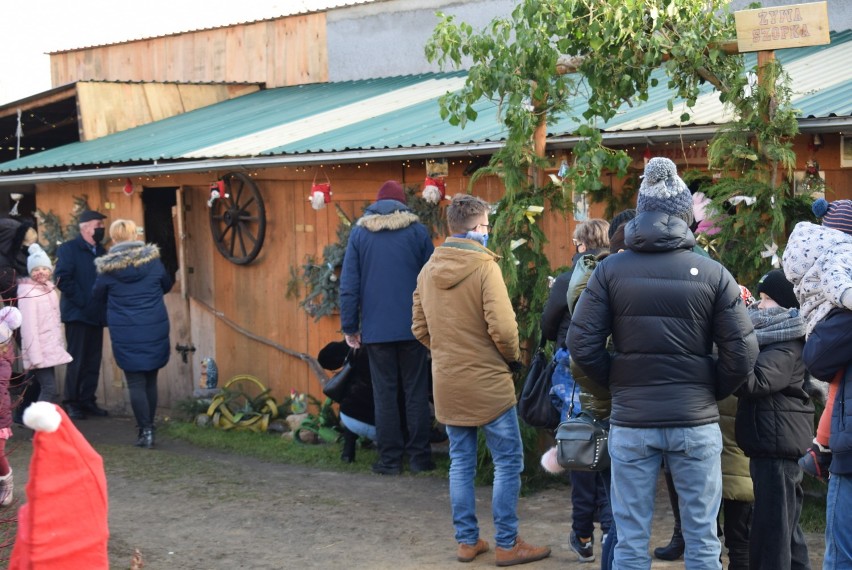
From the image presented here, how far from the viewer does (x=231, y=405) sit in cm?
1046

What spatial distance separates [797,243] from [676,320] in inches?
22.6

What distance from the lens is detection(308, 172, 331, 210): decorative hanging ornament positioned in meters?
9.09

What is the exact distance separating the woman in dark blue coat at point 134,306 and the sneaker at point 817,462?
19.6 ft

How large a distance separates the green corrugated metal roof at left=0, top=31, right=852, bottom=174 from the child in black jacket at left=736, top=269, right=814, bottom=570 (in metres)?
1.97

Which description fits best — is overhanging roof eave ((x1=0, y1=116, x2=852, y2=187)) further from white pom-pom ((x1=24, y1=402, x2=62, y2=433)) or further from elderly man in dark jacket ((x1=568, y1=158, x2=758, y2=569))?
white pom-pom ((x1=24, y1=402, x2=62, y2=433))

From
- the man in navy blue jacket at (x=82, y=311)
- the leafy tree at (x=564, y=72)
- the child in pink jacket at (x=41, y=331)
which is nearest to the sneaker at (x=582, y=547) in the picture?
the leafy tree at (x=564, y=72)

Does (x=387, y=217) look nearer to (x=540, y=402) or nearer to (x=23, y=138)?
(x=540, y=402)

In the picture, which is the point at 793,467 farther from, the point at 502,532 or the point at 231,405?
the point at 231,405

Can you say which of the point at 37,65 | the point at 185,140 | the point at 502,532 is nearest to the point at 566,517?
the point at 502,532

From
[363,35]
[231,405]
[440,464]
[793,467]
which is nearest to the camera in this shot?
[793,467]

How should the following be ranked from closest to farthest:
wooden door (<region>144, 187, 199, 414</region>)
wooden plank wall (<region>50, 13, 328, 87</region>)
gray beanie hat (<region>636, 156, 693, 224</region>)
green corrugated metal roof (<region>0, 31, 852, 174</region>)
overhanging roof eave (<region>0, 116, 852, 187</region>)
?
gray beanie hat (<region>636, 156, 693, 224</region>) → overhanging roof eave (<region>0, 116, 852, 187</region>) → green corrugated metal roof (<region>0, 31, 852, 174</region>) → wooden door (<region>144, 187, 199, 414</region>) → wooden plank wall (<region>50, 13, 328, 87</region>)

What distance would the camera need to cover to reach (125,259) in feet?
29.5

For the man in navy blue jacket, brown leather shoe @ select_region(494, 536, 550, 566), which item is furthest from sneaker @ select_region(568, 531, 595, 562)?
the man in navy blue jacket

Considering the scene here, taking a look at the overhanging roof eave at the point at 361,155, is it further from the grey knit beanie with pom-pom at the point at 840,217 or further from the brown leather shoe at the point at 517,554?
the brown leather shoe at the point at 517,554
